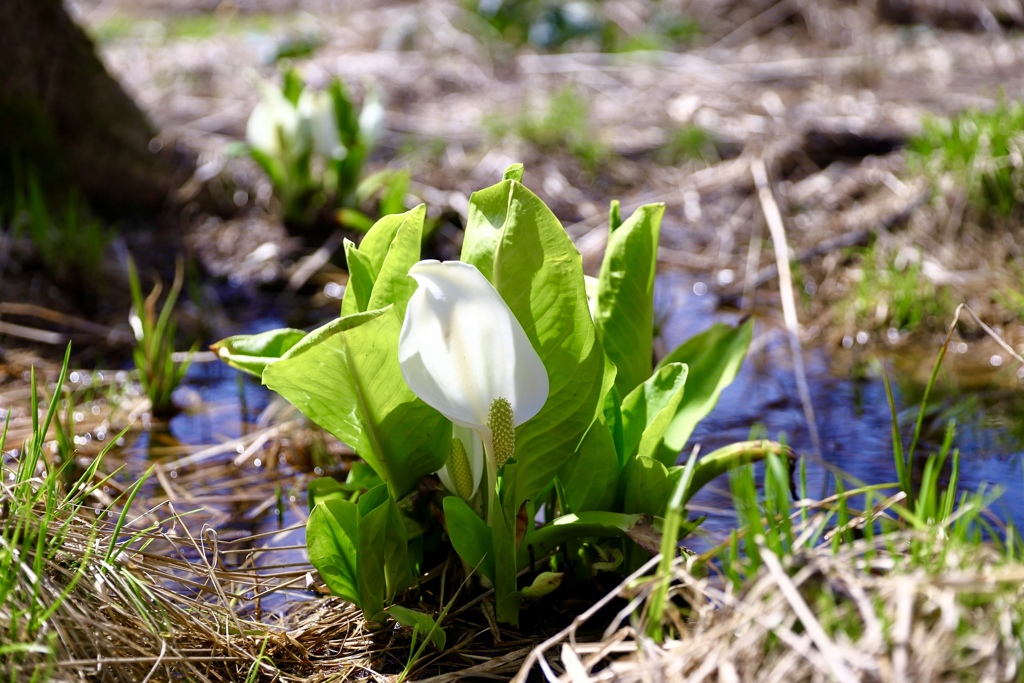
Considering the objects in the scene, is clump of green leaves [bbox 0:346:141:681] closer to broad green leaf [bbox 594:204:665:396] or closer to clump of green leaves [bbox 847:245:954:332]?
broad green leaf [bbox 594:204:665:396]

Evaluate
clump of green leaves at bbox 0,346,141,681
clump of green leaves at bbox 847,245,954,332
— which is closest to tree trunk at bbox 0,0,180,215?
clump of green leaves at bbox 0,346,141,681

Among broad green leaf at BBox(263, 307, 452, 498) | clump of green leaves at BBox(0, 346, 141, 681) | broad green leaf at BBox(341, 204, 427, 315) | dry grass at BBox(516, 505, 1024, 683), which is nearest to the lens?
dry grass at BBox(516, 505, 1024, 683)

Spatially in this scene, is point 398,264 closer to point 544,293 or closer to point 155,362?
point 544,293

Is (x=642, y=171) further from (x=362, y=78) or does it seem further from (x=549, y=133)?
(x=362, y=78)

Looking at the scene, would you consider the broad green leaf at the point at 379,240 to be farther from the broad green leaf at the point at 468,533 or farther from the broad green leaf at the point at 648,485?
the broad green leaf at the point at 648,485

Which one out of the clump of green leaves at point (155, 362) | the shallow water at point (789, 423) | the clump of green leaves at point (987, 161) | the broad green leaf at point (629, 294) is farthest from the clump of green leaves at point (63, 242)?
the clump of green leaves at point (987, 161)

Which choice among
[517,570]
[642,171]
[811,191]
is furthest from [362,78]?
[517,570]
